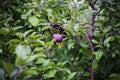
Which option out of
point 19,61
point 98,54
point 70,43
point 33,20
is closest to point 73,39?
point 70,43

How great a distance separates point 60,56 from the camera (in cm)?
156

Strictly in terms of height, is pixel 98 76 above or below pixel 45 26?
below

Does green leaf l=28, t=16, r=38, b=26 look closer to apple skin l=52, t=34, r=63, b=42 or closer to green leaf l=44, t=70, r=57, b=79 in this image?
apple skin l=52, t=34, r=63, b=42

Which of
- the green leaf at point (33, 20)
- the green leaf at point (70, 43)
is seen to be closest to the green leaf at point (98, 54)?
the green leaf at point (70, 43)

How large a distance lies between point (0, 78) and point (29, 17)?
0.95 meters

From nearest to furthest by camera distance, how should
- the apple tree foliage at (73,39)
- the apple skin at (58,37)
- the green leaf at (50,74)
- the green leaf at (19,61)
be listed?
the green leaf at (19,61)
the green leaf at (50,74)
the apple tree foliage at (73,39)
the apple skin at (58,37)

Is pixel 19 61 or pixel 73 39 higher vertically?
pixel 19 61

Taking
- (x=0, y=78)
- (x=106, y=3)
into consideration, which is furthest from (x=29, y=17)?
(x=0, y=78)

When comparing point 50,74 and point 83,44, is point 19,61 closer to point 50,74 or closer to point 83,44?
point 50,74

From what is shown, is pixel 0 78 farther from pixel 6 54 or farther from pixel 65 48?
pixel 65 48

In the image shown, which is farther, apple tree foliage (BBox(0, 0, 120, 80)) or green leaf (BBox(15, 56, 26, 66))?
apple tree foliage (BBox(0, 0, 120, 80))

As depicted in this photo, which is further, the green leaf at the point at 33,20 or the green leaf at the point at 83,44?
the green leaf at the point at 33,20

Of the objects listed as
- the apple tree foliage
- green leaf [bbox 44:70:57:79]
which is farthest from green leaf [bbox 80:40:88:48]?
green leaf [bbox 44:70:57:79]

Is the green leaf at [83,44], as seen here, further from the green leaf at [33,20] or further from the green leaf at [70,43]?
the green leaf at [33,20]
